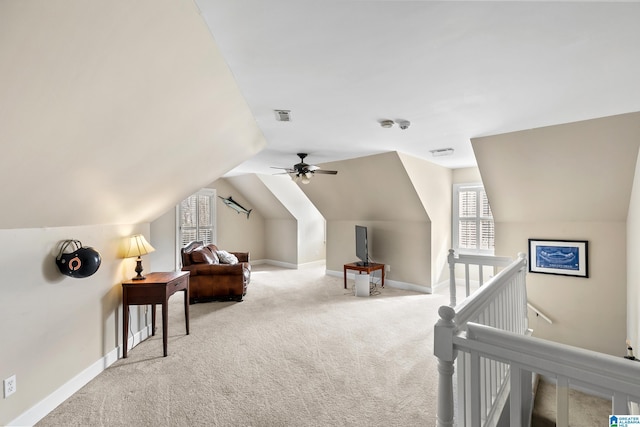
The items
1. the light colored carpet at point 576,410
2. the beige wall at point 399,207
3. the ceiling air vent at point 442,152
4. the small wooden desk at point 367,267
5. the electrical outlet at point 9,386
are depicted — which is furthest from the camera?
the small wooden desk at point 367,267

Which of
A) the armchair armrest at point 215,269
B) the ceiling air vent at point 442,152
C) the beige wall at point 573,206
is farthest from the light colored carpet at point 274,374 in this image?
the ceiling air vent at point 442,152

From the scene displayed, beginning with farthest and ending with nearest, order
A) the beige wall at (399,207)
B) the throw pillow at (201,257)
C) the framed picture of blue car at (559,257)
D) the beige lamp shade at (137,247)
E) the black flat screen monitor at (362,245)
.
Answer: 1. the black flat screen monitor at (362,245)
2. the beige wall at (399,207)
3. the throw pillow at (201,257)
4. the framed picture of blue car at (559,257)
5. the beige lamp shade at (137,247)

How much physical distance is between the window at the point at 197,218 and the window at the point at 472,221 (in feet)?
18.7

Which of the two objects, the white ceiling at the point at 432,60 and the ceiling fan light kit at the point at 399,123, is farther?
the ceiling fan light kit at the point at 399,123

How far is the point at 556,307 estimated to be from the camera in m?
4.31

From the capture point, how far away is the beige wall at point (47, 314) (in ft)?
6.42

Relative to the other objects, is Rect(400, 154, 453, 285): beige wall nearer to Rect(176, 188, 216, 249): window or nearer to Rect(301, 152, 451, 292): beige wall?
Rect(301, 152, 451, 292): beige wall

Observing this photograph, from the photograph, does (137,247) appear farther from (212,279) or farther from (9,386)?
(212,279)

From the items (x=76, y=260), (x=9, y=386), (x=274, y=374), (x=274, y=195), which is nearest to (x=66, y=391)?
(x=9, y=386)

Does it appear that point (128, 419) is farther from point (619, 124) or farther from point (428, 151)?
point (619, 124)

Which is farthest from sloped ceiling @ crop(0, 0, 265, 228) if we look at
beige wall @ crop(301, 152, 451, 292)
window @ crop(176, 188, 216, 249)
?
window @ crop(176, 188, 216, 249)

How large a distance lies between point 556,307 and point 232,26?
17.0 feet

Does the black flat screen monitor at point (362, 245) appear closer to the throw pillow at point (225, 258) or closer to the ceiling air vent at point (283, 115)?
the throw pillow at point (225, 258)

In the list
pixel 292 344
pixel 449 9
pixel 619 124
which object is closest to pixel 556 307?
pixel 619 124
